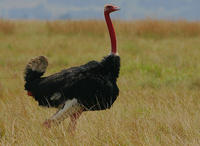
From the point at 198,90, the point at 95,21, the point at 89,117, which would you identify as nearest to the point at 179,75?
the point at 198,90

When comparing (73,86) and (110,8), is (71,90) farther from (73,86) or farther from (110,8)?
(110,8)

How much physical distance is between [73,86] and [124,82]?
10.5 ft

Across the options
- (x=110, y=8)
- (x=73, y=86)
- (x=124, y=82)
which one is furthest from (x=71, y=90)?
(x=124, y=82)

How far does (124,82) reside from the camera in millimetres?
7082

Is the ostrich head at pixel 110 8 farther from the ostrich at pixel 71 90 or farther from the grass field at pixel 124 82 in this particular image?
the grass field at pixel 124 82

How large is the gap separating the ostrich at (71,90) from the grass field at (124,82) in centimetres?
19

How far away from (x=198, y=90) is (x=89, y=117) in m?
2.75

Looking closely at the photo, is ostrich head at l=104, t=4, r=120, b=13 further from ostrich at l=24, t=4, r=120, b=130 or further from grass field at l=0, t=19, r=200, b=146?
grass field at l=0, t=19, r=200, b=146

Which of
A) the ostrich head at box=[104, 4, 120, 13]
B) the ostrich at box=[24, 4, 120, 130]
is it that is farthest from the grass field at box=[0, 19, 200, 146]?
the ostrich head at box=[104, 4, 120, 13]

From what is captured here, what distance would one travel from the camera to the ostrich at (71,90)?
3.90 meters

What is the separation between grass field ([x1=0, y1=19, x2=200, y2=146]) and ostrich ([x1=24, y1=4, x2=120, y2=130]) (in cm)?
19

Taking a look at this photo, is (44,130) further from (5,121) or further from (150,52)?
(150,52)

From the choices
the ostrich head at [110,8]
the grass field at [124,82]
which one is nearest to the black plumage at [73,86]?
the grass field at [124,82]

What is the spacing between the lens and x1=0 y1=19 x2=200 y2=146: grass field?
378 cm
